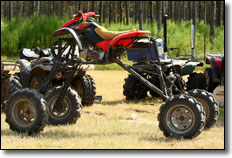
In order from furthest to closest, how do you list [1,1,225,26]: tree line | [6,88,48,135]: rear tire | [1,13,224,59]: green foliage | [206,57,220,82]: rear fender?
[1,1,225,26]: tree line
[1,13,224,59]: green foliage
[206,57,220,82]: rear fender
[6,88,48,135]: rear tire

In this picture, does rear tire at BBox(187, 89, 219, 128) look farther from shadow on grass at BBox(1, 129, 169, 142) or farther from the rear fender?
the rear fender

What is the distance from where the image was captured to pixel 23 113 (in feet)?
22.4

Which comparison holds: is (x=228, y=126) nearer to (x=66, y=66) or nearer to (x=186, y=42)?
(x=66, y=66)

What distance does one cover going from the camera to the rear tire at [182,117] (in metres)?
6.29

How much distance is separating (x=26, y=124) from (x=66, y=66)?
114 cm

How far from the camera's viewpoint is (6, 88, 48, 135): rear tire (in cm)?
658

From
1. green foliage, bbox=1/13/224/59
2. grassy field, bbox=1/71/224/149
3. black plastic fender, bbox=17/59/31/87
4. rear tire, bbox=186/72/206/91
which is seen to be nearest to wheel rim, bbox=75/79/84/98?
grassy field, bbox=1/71/224/149

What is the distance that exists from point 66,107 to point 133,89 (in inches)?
167

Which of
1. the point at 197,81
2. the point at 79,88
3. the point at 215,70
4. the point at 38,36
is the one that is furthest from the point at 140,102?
the point at 38,36

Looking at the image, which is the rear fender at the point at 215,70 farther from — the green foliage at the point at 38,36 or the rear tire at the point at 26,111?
the green foliage at the point at 38,36

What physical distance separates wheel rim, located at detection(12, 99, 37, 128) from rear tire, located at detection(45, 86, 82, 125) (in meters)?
0.80

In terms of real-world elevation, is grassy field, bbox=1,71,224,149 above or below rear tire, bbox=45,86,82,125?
below

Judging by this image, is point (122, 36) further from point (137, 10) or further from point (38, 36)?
point (137, 10)

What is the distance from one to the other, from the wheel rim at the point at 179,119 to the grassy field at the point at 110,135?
19 cm
